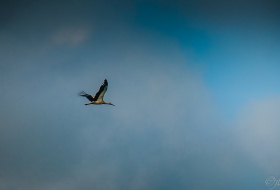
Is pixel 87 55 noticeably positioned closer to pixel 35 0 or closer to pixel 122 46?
→ pixel 122 46

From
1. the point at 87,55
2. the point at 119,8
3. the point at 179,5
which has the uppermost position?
the point at 179,5

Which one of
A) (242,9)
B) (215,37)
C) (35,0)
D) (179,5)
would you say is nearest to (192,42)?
(215,37)

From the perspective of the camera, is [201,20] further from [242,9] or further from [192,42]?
[242,9]

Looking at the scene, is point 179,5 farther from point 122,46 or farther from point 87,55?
point 87,55

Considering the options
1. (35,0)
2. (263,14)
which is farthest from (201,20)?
(35,0)

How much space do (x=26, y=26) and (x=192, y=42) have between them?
9.28ft

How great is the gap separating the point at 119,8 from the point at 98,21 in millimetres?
438

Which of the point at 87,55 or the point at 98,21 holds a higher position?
the point at 98,21

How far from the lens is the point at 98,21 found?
4.50 metres

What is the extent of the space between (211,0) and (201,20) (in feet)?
1.38

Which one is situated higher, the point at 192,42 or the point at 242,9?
the point at 242,9

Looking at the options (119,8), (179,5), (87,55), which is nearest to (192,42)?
(179,5)

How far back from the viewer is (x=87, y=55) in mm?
4410

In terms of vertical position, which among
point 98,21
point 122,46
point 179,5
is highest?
point 179,5
